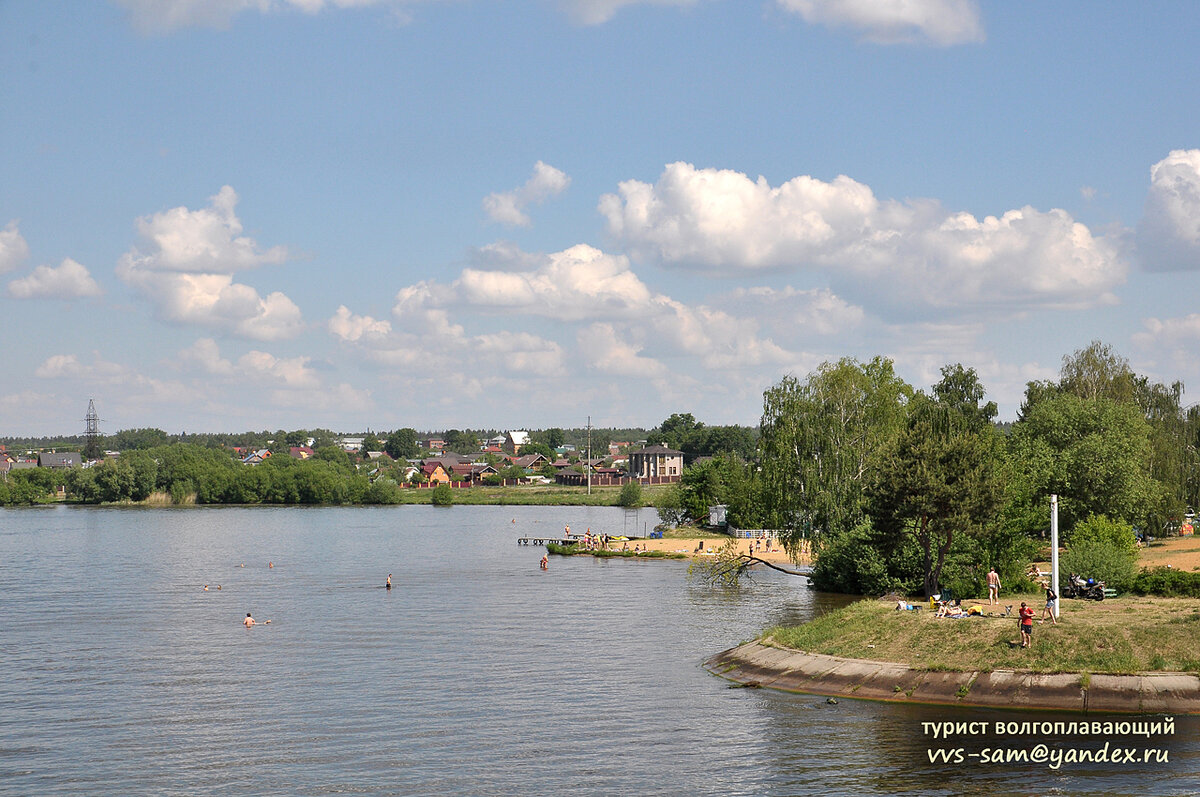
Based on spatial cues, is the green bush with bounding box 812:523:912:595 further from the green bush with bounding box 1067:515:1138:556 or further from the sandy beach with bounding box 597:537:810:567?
the sandy beach with bounding box 597:537:810:567

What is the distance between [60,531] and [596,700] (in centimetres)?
12022

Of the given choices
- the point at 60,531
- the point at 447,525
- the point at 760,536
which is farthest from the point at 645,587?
the point at 60,531

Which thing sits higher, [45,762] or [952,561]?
[952,561]

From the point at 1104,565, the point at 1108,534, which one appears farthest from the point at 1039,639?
the point at 1108,534

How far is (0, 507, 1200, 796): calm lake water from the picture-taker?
32.5 meters

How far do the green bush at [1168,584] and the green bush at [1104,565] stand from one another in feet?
1.37

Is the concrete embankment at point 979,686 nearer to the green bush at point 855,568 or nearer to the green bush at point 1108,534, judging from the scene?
the green bush at point 855,568

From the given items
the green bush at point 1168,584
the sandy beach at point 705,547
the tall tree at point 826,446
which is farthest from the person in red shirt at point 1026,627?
the sandy beach at point 705,547

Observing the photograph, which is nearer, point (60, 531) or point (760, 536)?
point (760, 536)

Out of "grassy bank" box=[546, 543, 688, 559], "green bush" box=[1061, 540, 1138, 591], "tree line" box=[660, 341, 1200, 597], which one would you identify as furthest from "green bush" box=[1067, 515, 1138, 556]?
"grassy bank" box=[546, 543, 688, 559]

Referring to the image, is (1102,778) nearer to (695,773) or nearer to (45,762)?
(695,773)

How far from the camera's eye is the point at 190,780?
33375 mm

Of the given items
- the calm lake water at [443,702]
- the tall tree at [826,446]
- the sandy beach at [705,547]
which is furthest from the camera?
the sandy beach at [705,547]

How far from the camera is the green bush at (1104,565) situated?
51.3 meters
